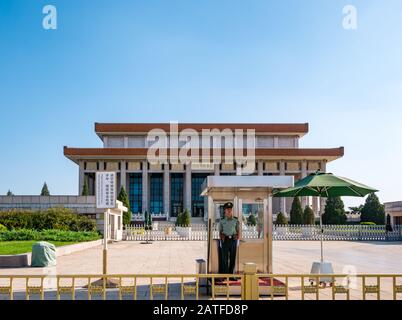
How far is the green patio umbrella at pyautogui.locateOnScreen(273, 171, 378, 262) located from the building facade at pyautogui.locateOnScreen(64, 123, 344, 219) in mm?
59577

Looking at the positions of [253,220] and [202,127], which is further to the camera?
[202,127]

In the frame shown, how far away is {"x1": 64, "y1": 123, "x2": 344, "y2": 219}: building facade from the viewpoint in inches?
2911

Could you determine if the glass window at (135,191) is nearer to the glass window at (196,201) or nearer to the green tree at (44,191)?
the glass window at (196,201)

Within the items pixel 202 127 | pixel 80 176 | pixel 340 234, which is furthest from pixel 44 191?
pixel 340 234

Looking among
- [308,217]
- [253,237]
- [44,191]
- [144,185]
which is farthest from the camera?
[44,191]

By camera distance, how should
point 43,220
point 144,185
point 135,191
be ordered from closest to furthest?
1. point 43,220
2. point 144,185
3. point 135,191

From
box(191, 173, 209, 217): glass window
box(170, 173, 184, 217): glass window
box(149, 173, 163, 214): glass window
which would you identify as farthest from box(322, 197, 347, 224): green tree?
box(149, 173, 163, 214): glass window

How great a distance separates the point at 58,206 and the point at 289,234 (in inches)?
708

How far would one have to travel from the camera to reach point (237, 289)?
10078mm

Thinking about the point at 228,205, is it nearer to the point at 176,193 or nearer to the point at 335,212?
the point at 335,212

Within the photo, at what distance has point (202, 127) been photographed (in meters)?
78.3

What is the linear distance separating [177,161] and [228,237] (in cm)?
6422
